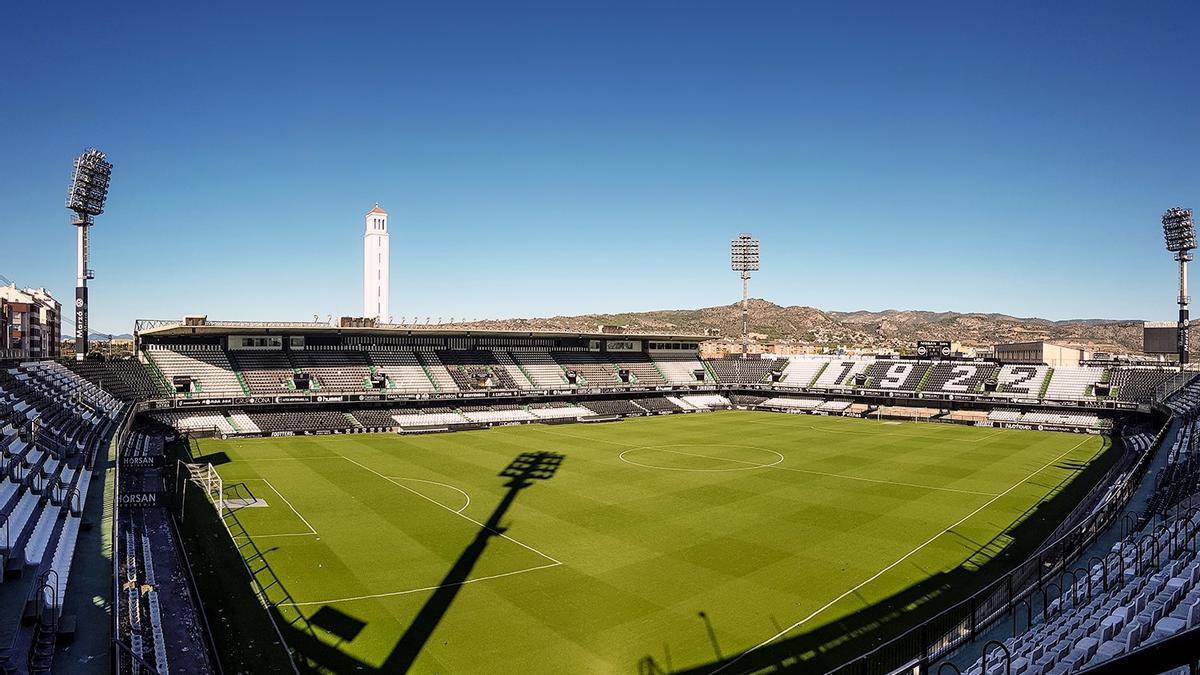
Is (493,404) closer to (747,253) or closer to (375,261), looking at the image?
(375,261)

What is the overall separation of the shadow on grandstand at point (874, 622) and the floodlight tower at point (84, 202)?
47017 mm

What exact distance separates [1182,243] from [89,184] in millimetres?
81045

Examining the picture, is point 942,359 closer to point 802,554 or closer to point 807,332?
point 802,554

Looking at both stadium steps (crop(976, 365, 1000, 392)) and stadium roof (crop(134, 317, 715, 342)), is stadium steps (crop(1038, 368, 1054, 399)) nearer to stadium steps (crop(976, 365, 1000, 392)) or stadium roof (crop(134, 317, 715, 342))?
stadium steps (crop(976, 365, 1000, 392))

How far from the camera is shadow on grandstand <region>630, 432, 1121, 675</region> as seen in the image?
1374 cm

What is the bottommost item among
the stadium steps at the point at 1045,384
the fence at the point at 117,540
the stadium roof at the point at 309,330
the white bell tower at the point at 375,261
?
the fence at the point at 117,540

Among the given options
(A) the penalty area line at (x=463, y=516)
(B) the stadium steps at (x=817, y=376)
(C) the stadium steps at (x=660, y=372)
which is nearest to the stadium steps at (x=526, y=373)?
(C) the stadium steps at (x=660, y=372)

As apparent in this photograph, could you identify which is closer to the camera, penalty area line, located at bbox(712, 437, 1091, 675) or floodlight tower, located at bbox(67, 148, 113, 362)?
penalty area line, located at bbox(712, 437, 1091, 675)

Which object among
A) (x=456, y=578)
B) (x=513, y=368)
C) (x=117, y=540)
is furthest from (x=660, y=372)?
(x=117, y=540)

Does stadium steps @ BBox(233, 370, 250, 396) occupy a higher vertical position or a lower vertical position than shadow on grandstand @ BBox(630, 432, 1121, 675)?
higher

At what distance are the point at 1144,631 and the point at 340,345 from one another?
178 ft

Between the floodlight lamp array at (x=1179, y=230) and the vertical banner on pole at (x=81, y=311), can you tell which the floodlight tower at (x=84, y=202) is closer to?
the vertical banner on pole at (x=81, y=311)

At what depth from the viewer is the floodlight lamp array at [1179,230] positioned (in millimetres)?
55438

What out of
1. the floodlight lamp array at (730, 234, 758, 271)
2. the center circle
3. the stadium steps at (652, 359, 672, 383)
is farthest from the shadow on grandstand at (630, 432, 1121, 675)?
the floodlight lamp array at (730, 234, 758, 271)
